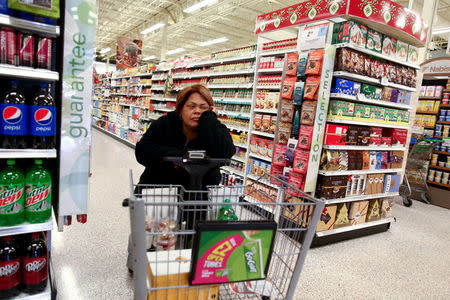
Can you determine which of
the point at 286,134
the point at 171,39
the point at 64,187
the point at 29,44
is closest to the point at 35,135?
the point at 64,187

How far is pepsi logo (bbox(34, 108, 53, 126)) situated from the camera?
5.14 feet

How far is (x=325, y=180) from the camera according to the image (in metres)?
3.29

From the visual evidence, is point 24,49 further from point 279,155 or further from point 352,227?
point 352,227

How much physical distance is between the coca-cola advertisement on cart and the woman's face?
35.5 ft

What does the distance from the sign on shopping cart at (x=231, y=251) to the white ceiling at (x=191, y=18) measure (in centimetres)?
1069

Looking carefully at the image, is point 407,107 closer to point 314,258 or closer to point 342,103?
point 342,103

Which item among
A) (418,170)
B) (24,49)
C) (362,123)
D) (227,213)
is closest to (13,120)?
(24,49)

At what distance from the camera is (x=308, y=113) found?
10.4 feet

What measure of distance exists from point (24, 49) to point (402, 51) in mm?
4047

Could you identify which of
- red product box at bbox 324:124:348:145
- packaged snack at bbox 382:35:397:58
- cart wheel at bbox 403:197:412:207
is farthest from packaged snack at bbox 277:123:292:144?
cart wheel at bbox 403:197:412:207

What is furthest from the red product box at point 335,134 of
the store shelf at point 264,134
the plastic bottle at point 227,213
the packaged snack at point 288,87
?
the plastic bottle at point 227,213

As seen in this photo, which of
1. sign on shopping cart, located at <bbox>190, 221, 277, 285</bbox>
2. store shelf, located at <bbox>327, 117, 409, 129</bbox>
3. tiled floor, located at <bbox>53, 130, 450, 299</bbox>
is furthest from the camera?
store shelf, located at <bbox>327, 117, 409, 129</bbox>

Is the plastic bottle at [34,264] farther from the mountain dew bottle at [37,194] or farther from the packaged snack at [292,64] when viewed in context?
the packaged snack at [292,64]

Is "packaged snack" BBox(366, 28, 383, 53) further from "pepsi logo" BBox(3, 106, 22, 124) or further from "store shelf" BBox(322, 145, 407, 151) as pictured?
"pepsi logo" BBox(3, 106, 22, 124)
